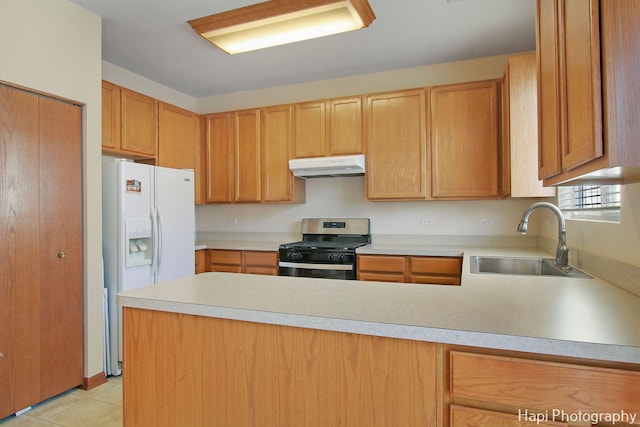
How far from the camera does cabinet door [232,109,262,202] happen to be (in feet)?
12.9

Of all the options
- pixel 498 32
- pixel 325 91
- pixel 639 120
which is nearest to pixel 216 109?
pixel 325 91

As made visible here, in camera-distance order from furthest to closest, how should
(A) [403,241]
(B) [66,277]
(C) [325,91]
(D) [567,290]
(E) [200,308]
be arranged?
(C) [325,91], (A) [403,241], (B) [66,277], (D) [567,290], (E) [200,308]

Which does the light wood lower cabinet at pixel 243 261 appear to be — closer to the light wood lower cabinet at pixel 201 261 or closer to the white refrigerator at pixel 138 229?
the light wood lower cabinet at pixel 201 261

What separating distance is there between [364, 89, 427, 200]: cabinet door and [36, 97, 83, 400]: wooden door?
7.75ft

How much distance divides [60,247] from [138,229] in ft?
1.93

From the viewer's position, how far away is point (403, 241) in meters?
3.69

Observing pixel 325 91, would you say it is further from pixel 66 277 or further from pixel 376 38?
pixel 66 277

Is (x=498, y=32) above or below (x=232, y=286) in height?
above

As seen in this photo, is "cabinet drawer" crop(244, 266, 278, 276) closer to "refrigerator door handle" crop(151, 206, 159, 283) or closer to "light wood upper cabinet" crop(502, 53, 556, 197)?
"refrigerator door handle" crop(151, 206, 159, 283)

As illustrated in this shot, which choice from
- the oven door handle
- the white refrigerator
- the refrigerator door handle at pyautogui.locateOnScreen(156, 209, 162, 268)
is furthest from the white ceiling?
the oven door handle

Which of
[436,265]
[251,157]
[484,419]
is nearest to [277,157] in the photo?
[251,157]

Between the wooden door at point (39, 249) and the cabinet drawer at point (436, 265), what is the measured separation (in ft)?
8.34

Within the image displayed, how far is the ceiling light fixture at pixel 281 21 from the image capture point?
229 centimetres

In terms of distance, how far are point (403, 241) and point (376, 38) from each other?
6.18 feet
